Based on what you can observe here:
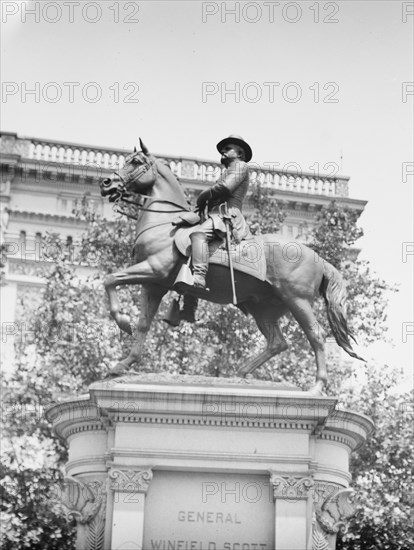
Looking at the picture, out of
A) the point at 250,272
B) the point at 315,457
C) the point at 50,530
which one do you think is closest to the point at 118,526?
A: the point at 315,457

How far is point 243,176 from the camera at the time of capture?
45.7ft

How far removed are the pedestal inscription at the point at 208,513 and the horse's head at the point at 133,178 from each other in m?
3.84

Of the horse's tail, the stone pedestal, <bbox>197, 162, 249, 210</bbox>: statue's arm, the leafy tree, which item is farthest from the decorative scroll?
the leafy tree

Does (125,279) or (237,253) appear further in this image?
(237,253)

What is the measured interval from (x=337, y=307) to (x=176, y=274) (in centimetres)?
221

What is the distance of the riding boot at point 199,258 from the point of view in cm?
1306

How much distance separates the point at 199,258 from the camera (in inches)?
516

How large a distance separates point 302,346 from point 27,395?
6.74 metres

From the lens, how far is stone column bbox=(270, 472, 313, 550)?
1198 centimetres

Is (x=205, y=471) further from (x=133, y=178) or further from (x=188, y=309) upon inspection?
(x=133, y=178)

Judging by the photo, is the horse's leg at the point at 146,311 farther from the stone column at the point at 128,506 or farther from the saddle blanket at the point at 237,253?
the stone column at the point at 128,506

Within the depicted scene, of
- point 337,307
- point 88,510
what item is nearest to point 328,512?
point 337,307

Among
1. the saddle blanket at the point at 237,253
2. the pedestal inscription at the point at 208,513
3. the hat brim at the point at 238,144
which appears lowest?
the pedestal inscription at the point at 208,513

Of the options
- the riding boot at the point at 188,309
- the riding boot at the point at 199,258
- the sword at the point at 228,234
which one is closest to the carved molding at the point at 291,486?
the sword at the point at 228,234
